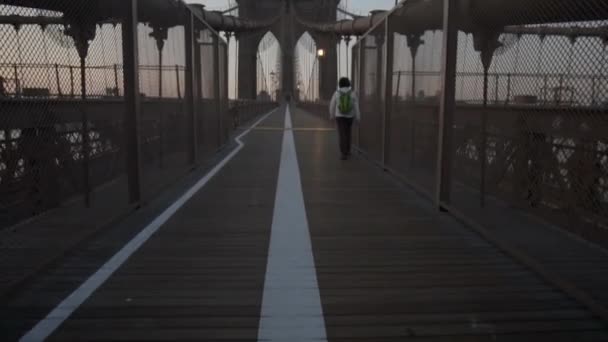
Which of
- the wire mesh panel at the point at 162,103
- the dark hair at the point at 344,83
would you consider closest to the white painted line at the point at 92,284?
the wire mesh panel at the point at 162,103

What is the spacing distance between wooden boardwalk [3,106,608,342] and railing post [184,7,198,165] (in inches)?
117

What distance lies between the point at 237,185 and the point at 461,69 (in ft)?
10.1

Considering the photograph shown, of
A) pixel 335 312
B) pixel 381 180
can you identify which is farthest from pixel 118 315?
pixel 381 180

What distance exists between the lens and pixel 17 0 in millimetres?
4297

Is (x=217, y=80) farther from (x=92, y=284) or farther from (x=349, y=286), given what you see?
(x=349, y=286)

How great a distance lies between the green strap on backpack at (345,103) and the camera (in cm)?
984

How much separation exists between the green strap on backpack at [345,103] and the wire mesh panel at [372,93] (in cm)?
39

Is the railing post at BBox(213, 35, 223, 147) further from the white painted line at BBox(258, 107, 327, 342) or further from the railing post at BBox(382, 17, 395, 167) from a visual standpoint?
the white painted line at BBox(258, 107, 327, 342)

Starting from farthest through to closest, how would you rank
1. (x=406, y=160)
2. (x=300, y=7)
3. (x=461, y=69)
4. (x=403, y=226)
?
1. (x=300, y=7)
2. (x=406, y=160)
3. (x=461, y=69)
4. (x=403, y=226)

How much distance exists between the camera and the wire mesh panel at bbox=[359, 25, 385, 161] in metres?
8.87

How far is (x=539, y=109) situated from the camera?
4.94m

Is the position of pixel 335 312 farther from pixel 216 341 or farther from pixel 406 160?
pixel 406 160

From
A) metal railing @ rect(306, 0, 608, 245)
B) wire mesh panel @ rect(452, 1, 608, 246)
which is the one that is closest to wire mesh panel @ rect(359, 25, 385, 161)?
metal railing @ rect(306, 0, 608, 245)

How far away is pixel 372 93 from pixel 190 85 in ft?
10.8
